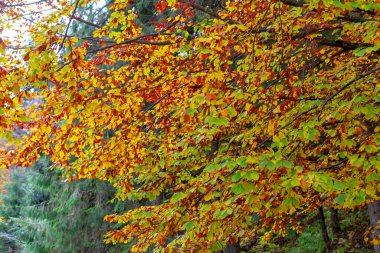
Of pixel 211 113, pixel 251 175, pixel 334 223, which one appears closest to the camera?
pixel 251 175

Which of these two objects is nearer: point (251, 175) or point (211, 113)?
point (251, 175)

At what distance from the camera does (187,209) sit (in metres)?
4.41

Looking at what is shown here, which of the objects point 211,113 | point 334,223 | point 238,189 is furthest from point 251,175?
point 334,223

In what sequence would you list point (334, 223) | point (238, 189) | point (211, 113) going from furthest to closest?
point (334, 223), point (211, 113), point (238, 189)

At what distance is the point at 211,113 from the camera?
3.72 meters

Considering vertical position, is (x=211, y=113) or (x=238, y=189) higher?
(x=211, y=113)

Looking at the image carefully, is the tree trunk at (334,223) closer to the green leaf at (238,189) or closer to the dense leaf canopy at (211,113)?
the dense leaf canopy at (211,113)

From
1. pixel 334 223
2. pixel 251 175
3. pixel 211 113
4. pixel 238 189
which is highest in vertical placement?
pixel 211 113

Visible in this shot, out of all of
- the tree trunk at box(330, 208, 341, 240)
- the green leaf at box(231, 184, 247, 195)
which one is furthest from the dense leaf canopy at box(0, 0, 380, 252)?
the tree trunk at box(330, 208, 341, 240)

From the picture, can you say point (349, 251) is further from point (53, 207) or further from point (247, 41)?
point (53, 207)

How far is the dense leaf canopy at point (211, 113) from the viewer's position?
3.49 m

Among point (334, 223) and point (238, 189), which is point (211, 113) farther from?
point (334, 223)

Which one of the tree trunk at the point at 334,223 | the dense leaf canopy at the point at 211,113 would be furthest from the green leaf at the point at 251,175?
the tree trunk at the point at 334,223

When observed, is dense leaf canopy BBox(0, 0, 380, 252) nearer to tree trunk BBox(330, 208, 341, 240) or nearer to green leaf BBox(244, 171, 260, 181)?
green leaf BBox(244, 171, 260, 181)
